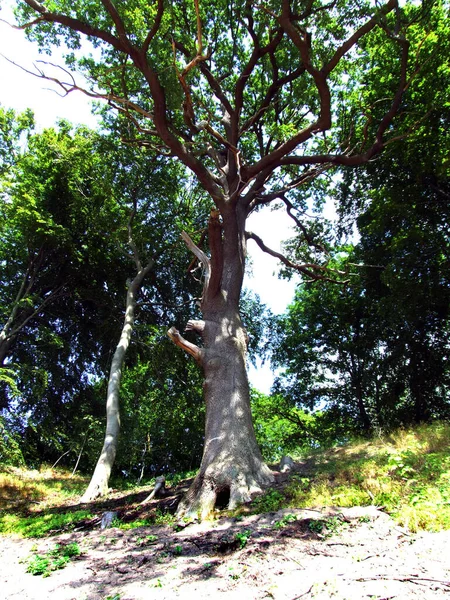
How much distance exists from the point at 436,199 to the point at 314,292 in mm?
7859

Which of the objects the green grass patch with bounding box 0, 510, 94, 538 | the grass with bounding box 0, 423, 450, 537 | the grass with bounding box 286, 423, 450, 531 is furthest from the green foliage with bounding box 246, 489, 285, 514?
the green grass patch with bounding box 0, 510, 94, 538

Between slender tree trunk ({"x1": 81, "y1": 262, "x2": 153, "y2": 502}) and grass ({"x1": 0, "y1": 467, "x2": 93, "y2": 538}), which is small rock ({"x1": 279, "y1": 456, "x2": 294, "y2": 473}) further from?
slender tree trunk ({"x1": 81, "y1": 262, "x2": 153, "y2": 502})

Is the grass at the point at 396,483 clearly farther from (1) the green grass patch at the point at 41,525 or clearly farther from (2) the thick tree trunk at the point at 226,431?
(1) the green grass patch at the point at 41,525

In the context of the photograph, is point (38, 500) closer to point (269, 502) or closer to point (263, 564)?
point (269, 502)

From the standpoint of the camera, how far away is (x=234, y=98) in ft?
33.7

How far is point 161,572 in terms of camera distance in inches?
128

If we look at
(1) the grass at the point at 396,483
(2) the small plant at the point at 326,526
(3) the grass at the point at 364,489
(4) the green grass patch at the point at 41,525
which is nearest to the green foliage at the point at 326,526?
(2) the small plant at the point at 326,526

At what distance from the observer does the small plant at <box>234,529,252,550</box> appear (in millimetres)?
3566

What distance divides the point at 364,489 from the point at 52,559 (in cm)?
355

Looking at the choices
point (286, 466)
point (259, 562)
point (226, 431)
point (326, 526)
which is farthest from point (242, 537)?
point (286, 466)

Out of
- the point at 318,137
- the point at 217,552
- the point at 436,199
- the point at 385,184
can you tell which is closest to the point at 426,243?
the point at 436,199

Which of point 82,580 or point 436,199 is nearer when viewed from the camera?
point 82,580

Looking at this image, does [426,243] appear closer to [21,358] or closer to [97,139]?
[97,139]

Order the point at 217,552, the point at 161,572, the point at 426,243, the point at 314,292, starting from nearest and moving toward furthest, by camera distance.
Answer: the point at 161,572
the point at 217,552
the point at 426,243
the point at 314,292
